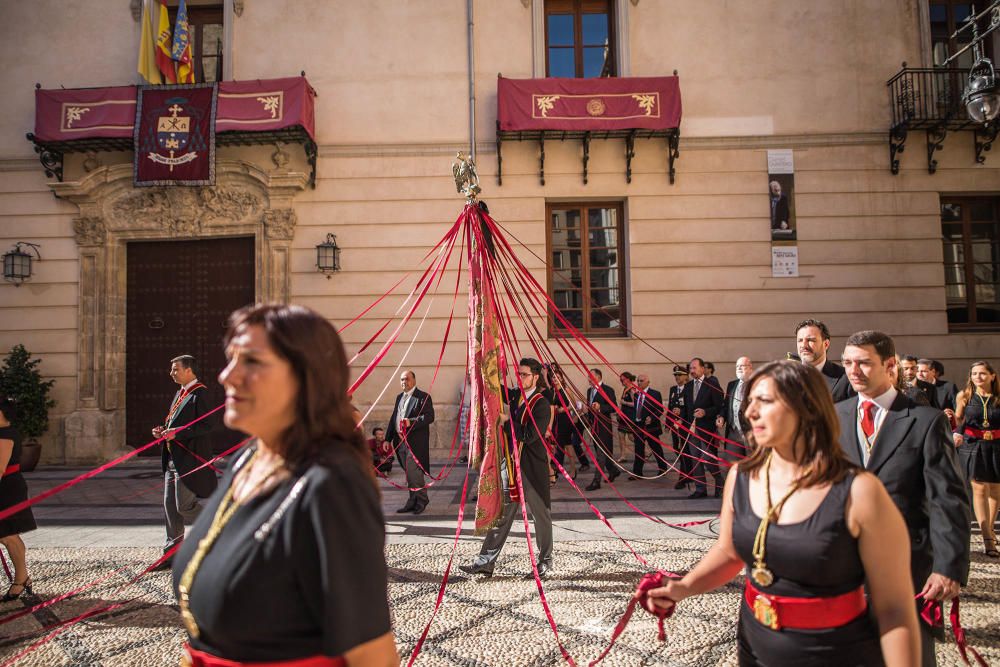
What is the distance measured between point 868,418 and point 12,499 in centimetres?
566

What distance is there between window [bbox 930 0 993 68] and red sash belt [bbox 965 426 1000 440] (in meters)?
9.48

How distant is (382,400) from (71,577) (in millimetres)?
6819

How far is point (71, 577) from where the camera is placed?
17.0 ft

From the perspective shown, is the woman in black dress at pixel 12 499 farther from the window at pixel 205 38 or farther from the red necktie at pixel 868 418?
the window at pixel 205 38

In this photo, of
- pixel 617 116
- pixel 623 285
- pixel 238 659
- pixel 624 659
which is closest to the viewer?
pixel 238 659

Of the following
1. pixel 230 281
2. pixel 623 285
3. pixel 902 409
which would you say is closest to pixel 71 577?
pixel 902 409

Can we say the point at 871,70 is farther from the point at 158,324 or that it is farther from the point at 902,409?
the point at 158,324

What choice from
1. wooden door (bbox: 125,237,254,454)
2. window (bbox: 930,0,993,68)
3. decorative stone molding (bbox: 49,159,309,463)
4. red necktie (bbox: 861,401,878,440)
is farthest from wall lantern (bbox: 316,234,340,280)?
window (bbox: 930,0,993,68)

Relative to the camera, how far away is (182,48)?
39.1ft

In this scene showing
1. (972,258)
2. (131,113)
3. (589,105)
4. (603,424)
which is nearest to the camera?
(603,424)

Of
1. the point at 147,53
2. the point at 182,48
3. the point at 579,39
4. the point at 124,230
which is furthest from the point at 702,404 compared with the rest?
the point at 147,53

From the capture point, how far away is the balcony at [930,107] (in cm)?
1147

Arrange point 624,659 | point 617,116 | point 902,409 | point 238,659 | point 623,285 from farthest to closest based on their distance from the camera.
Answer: point 623,285, point 617,116, point 624,659, point 902,409, point 238,659

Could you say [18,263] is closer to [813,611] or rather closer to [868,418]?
[868,418]
